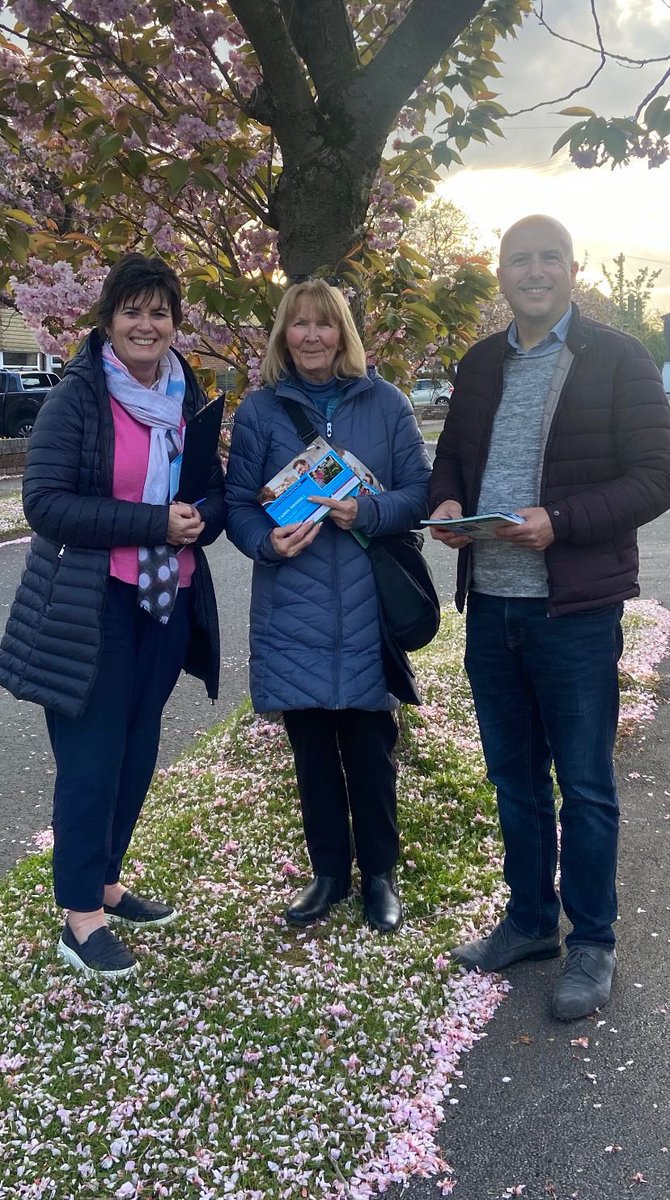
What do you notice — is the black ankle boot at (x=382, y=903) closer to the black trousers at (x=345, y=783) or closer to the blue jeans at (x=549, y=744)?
the black trousers at (x=345, y=783)

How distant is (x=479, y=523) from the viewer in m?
2.61

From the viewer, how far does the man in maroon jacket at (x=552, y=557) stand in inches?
104

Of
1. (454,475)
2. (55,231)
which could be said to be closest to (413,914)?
(454,475)

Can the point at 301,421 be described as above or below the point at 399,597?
above

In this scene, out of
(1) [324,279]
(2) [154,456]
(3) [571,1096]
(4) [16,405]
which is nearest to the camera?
→ (3) [571,1096]

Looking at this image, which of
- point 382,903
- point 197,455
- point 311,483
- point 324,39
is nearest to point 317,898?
point 382,903

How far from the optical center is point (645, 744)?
5.27 meters

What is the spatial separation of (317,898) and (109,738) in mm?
1021

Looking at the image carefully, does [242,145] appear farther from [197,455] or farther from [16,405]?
[16,405]

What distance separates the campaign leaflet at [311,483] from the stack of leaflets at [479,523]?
37cm

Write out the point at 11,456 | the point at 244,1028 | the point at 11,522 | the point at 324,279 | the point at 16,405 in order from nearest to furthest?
the point at 244,1028, the point at 324,279, the point at 11,522, the point at 11,456, the point at 16,405

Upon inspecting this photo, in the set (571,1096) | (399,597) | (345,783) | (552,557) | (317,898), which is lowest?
(571,1096)

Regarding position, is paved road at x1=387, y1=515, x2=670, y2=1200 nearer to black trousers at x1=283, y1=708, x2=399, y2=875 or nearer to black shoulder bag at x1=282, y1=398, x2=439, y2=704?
black trousers at x1=283, y1=708, x2=399, y2=875

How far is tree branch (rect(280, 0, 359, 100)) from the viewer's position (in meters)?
3.90
